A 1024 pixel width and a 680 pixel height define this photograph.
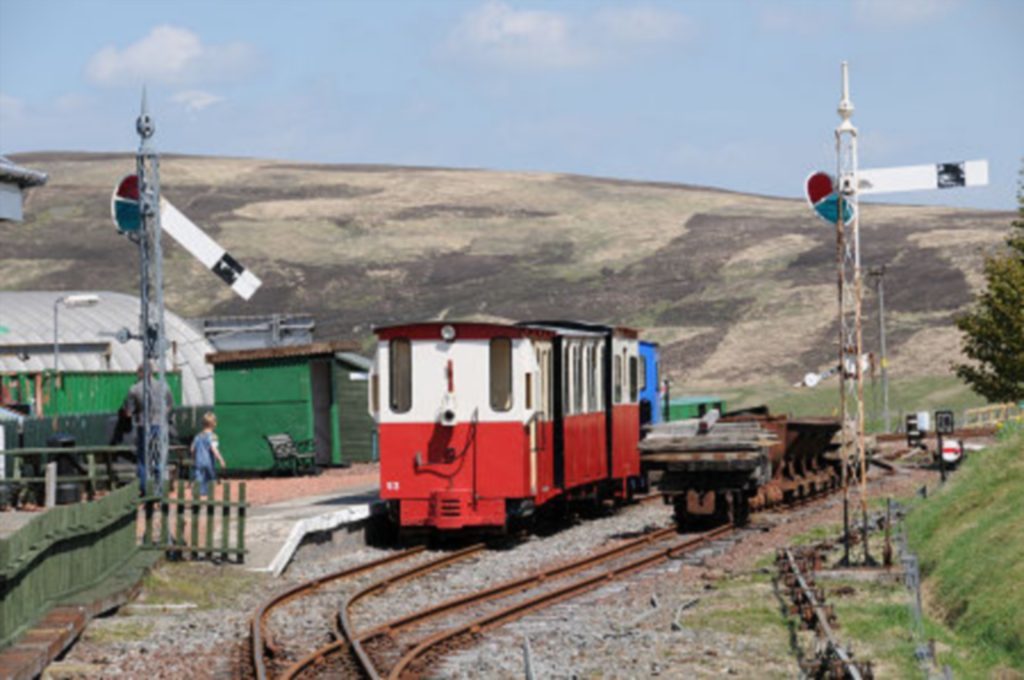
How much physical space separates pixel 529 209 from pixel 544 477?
114 m

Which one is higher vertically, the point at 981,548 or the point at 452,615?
the point at 981,548

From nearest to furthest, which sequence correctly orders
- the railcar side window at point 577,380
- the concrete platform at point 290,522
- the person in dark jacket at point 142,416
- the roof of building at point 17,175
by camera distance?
the roof of building at point 17,175, the person in dark jacket at point 142,416, the concrete platform at point 290,522, the railcar side window at point 577,380

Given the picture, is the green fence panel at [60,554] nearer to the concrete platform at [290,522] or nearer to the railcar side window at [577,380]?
the concrete platform at [290,522]

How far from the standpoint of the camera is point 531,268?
115m

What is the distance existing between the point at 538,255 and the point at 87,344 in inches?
2597

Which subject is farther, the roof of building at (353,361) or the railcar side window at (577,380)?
the roof of building at (353,361)

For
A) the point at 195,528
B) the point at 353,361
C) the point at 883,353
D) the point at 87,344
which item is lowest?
the point at 195,528

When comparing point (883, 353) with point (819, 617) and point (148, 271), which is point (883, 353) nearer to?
point (148, 271)

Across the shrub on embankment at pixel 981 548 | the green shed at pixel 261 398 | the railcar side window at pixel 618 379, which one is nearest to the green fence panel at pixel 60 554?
the shrub on embankment at pixel 981 548

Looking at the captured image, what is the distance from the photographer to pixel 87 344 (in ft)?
184

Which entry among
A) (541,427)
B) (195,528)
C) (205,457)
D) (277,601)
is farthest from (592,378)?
(277,601)

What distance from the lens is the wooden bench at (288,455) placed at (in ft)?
126

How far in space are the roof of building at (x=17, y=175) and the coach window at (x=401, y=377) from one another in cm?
568

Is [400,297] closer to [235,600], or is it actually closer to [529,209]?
[529,209]
